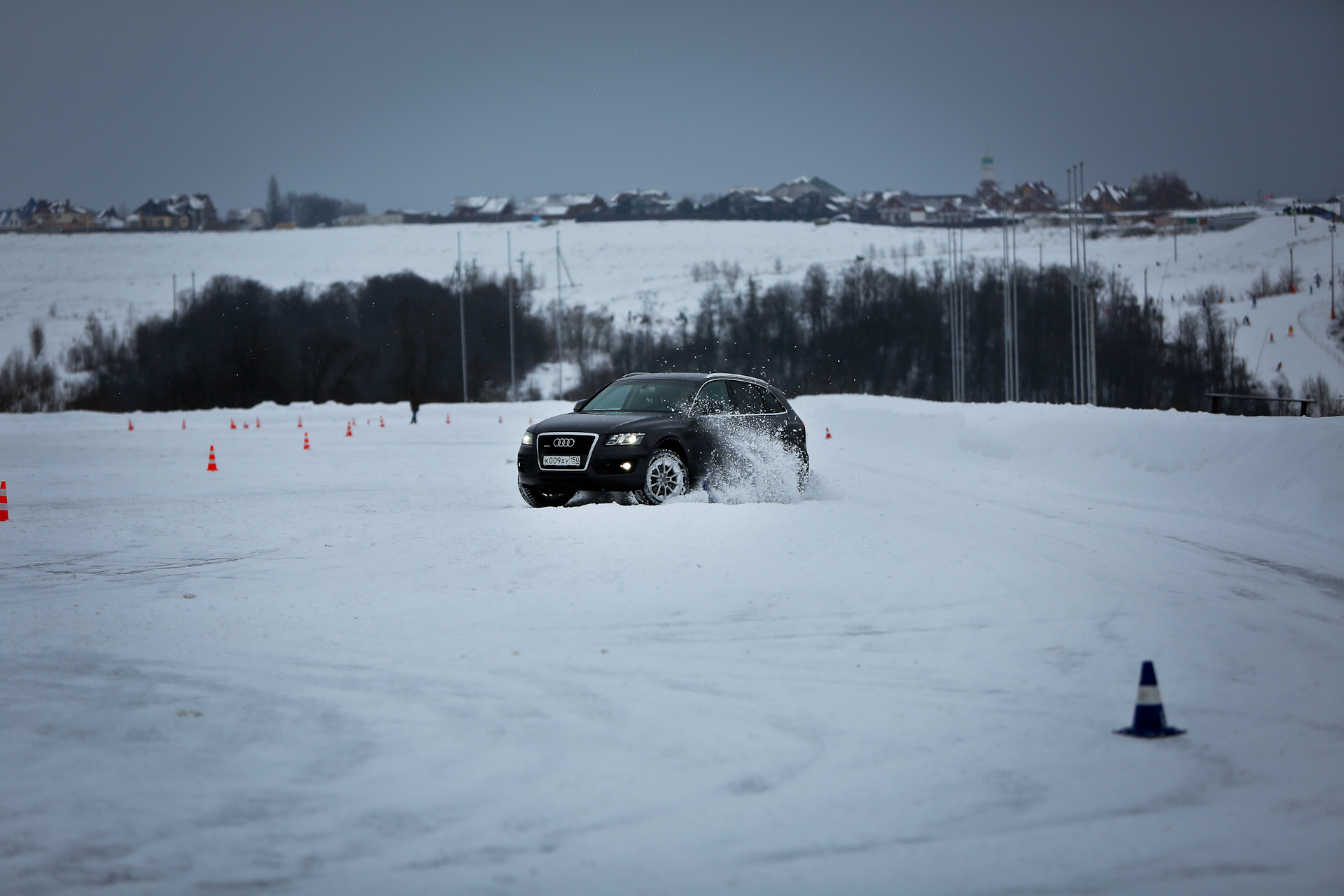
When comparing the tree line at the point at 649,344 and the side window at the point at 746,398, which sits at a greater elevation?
the tree line at the point at 649,344

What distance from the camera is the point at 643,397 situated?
1560cm

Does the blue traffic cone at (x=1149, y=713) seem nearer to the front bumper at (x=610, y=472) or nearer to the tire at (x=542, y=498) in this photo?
the front bumper at (x=610, y=472)

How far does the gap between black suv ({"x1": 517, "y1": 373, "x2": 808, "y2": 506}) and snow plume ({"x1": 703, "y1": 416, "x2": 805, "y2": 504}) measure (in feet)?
0.08

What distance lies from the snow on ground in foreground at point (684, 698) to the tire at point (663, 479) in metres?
0.81

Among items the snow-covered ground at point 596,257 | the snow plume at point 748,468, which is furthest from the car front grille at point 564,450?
the snow-covered ground at point 596,257

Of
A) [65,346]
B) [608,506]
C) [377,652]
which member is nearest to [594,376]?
[65,346]

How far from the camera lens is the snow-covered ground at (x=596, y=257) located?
12156 centimetres

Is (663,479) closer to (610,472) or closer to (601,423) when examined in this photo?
(610,472)

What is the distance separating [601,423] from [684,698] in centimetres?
793

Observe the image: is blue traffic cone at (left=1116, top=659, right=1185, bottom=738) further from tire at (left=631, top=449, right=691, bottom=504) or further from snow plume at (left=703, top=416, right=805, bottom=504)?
snow plume at (left=703, top=416, right=805, bottom=504)

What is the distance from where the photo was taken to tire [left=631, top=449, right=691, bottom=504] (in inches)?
555

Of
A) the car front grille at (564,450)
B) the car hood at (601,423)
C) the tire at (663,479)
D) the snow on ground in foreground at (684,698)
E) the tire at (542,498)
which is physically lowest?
the snow on ground in foreground at (684,698)

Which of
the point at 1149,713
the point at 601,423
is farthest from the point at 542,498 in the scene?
the point at 1149,713

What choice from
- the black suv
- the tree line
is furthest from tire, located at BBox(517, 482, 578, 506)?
the tree line
